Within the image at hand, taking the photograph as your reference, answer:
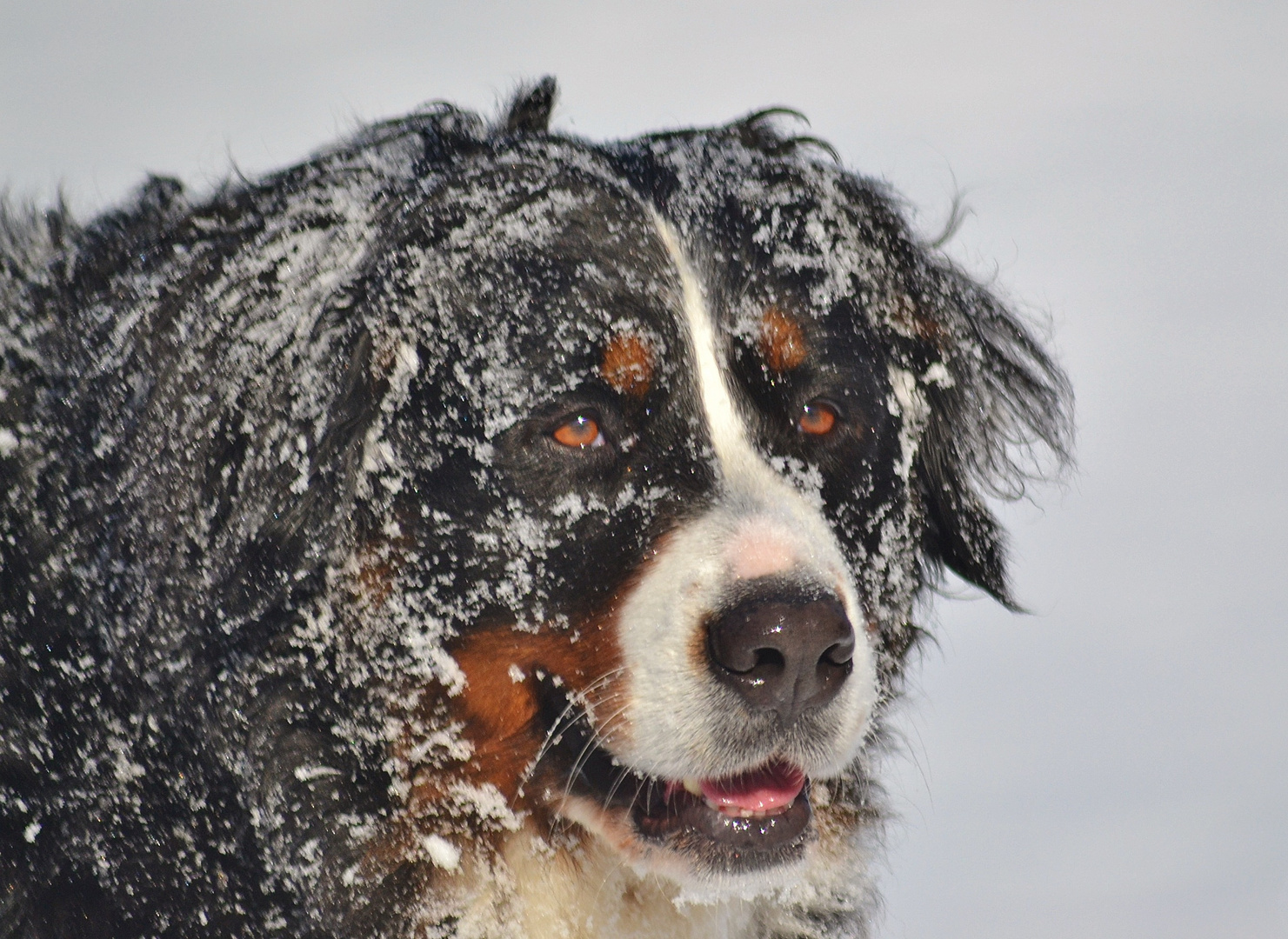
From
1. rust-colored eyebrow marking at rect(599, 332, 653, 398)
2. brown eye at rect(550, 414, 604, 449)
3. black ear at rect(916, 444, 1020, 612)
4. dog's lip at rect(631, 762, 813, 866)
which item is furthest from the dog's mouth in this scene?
black ear at rect(916, 444, 1020, 612)

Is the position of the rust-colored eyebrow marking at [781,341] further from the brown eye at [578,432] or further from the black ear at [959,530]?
the black ear at [959,530]

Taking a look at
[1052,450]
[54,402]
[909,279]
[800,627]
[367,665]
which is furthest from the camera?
[1052,450]

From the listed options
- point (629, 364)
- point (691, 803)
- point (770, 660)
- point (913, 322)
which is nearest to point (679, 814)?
point (691, 803)

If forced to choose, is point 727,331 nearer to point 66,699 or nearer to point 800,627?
point 800,627

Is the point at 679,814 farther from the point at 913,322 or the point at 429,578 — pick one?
the point at 913,322

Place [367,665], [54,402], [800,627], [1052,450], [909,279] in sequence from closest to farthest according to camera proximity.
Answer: [800,627]
[367,665]
[54,402]
[909,279]
[1052,450]

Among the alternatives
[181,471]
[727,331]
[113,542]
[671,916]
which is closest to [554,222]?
[727,331]

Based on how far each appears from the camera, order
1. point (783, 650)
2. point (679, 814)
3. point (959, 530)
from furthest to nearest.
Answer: point (959, 530), point (679, 814), point (783, 650)

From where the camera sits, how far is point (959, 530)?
11.8 feet

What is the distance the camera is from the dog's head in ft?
8.47

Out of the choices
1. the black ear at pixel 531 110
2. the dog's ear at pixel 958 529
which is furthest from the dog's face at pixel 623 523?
the dog's ear at pixel 958 529

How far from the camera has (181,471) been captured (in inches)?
109

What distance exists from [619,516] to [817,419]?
1.77ft

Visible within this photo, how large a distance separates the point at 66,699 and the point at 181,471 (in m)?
0.49
